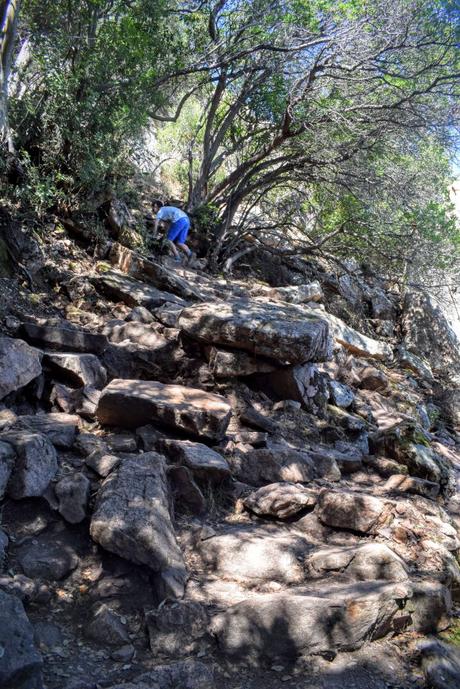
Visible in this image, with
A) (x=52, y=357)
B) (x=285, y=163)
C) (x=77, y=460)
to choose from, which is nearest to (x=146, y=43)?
(x=285, y=163)

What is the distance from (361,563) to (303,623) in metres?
0.84

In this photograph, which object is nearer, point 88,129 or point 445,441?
point 88,129

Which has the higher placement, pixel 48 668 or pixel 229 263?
pixel 229 263

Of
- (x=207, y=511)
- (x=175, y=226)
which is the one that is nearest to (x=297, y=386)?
(x=207, y=511)

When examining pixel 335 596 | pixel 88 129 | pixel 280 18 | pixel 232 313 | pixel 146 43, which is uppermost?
pixel 280 18

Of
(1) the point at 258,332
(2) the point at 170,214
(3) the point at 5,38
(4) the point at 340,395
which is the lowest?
(4) the point at 340,395

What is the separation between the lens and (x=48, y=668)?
2766 millimetres

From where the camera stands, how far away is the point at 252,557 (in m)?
3.92

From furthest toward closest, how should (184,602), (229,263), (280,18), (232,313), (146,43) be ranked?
(229,263), (280,18), (146,43), (232,313), (184,602)

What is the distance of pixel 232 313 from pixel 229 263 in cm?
556

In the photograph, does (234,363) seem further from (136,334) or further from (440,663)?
(440,663)

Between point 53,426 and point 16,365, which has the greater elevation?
point 16,365

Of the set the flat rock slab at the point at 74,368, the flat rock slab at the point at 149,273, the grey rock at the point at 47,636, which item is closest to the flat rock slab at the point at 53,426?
the flat rock slab at the point at 74,368

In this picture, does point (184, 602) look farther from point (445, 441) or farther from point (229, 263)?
point (229, 263)
